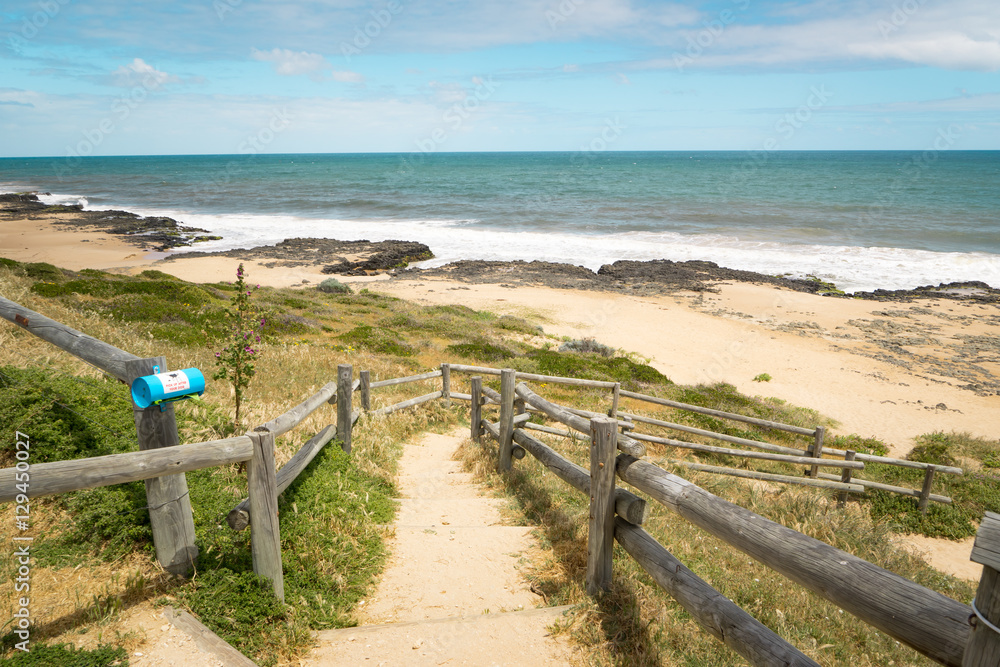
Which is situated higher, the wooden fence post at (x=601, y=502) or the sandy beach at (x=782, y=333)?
the wooden fence post at (x=601, y=502)

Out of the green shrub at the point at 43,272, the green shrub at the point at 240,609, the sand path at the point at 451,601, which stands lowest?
the sand path at the point at 451,601

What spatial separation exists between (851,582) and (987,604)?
0.61 metres

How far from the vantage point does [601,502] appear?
4.45 metres

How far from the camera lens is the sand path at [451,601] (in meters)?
3.81

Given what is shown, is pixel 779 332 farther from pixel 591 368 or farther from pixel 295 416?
pixel 295 416

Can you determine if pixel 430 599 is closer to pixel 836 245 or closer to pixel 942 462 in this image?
pixel 942 462

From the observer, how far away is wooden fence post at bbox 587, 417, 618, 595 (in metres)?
4.38

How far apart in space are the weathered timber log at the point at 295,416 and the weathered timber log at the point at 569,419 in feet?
7.27

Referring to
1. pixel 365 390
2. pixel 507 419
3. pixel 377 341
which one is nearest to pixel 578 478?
pixel 507 419

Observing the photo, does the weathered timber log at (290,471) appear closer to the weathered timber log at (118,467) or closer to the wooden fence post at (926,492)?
the weathered timber log at (118,467)

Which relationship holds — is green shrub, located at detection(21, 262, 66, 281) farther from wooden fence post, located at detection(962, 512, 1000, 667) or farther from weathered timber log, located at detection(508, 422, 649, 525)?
wooden fence post, located at detection(962, 512, 1000, 667)

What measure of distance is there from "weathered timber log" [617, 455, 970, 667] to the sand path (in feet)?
4.67

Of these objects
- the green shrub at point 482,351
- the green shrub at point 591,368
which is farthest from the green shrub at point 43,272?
the green shrub at point 591,368

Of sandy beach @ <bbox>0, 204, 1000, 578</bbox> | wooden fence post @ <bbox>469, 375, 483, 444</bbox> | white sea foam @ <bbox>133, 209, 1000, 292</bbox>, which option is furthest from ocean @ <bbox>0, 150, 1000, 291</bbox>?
wooden fence post @ <bbox>469, 375, 483, 444</bbox>
